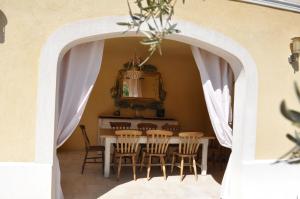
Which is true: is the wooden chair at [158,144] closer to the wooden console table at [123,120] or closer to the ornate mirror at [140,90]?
the wooden console table at [123,120]

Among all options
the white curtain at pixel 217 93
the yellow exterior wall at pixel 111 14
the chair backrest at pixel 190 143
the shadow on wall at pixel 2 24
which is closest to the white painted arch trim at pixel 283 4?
the yellow exterior wall at pixel 111 14

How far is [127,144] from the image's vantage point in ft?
19.0

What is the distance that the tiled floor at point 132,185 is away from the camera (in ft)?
15.8

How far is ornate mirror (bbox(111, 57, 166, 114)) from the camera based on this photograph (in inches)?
347

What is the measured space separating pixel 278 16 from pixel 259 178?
2.46 metres

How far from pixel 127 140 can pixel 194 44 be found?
2252 millimetres

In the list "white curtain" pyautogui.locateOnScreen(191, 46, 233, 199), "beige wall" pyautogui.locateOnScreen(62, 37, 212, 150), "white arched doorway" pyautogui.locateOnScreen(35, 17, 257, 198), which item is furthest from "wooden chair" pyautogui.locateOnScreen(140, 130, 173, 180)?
"beige wall" pyautogui.locateOnScreen(62, 37, 212, 150)

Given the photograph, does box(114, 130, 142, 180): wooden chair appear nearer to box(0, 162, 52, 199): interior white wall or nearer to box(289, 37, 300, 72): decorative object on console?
box(0, 162, 52, 199): interior white wall

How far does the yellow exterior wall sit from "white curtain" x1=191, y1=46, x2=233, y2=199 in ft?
1.61

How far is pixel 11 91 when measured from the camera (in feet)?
11.7

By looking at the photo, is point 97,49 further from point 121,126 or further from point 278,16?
point 121,126

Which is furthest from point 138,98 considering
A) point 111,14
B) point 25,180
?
point 25,180

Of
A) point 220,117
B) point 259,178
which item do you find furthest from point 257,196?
point 220,117

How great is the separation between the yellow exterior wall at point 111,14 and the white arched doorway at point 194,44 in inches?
3.3
